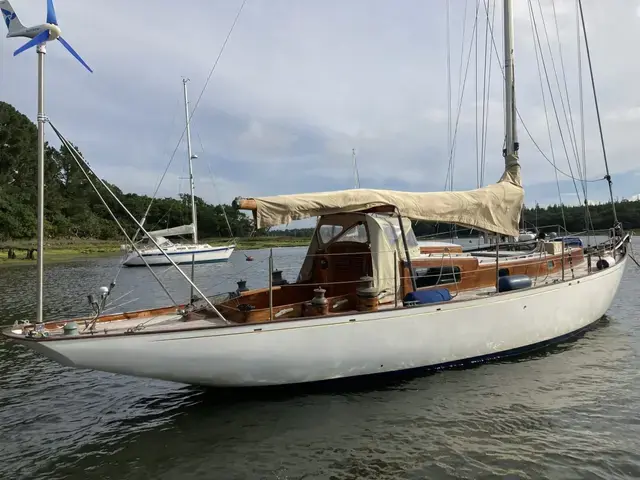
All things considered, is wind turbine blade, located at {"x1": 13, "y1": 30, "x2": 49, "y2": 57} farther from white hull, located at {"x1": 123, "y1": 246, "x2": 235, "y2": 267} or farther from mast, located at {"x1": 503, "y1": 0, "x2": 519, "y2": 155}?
white hull, located at {"x1": 123, "y1": 246, "x2": 235, "y2": 267}

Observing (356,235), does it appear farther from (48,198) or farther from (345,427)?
(48,198)

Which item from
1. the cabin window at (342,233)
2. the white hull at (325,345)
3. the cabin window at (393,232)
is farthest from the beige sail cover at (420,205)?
the white hull at (325,345)

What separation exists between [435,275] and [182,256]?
A: 42.5 metres

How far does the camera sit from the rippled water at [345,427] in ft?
18.9

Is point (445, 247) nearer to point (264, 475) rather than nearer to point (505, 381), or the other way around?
point (505, 381)

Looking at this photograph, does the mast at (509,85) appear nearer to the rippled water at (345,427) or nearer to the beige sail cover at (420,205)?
the beige sail cover at (420,205)

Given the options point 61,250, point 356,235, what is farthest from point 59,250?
point 356,235

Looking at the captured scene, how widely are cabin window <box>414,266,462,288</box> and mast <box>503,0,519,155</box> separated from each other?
5.04 m

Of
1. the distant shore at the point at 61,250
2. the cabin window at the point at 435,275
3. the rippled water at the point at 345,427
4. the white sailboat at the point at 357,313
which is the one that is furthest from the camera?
the distant shore at the point at 61,250

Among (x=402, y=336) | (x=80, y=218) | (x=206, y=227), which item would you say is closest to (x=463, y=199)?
(x=402, y=336)

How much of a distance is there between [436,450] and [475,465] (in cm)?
52

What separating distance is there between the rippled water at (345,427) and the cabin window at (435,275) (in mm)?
1709

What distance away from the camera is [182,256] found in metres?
48.7

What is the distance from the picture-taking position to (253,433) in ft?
21.7
